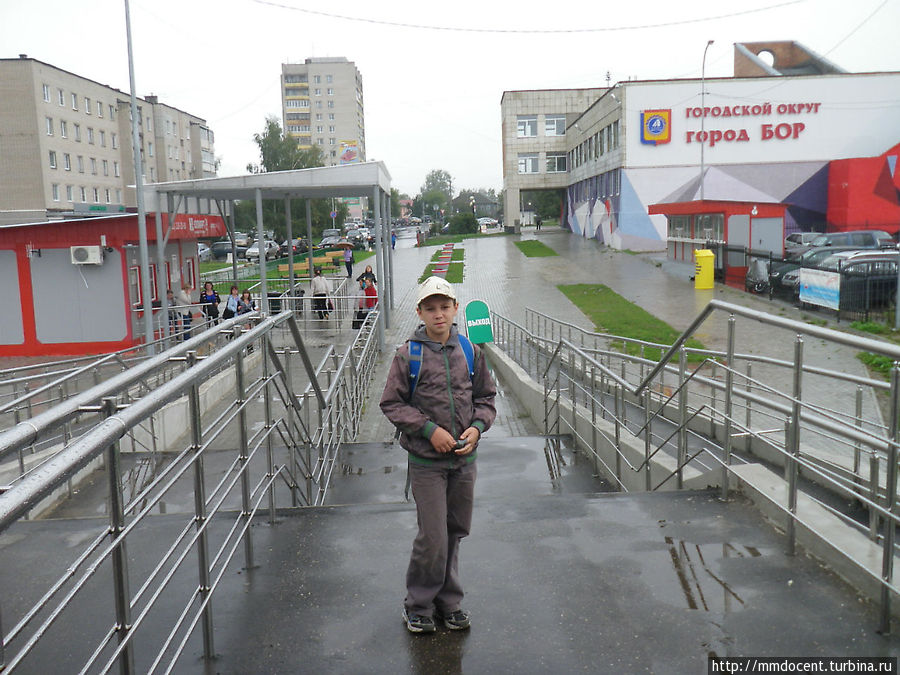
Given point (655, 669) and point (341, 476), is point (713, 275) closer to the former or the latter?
point (341, 476)

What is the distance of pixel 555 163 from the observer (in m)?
67.9

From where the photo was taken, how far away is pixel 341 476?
830 cm

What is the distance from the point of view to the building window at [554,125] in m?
67.1

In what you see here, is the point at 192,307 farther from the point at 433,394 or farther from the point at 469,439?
the point at 469,439

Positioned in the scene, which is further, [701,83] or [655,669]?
[701,83]

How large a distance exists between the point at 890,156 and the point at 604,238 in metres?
17.7

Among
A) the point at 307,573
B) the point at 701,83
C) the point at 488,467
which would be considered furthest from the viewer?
the point at 701,83

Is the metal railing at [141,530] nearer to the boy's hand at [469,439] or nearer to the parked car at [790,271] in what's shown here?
the boy's hand at [469,439]

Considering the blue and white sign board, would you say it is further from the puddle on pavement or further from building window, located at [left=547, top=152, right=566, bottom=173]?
building window, located at [left=547, top=152, right=566, bottom=173]

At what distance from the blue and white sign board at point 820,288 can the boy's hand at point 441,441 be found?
17149mm

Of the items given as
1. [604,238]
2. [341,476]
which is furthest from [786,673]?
[604,238]

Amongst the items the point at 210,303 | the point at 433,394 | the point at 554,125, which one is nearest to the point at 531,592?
the point at 433,394

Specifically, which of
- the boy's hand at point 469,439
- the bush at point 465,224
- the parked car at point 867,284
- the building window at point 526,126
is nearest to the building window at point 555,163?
the building window at point 526,126

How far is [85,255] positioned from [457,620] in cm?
1730
